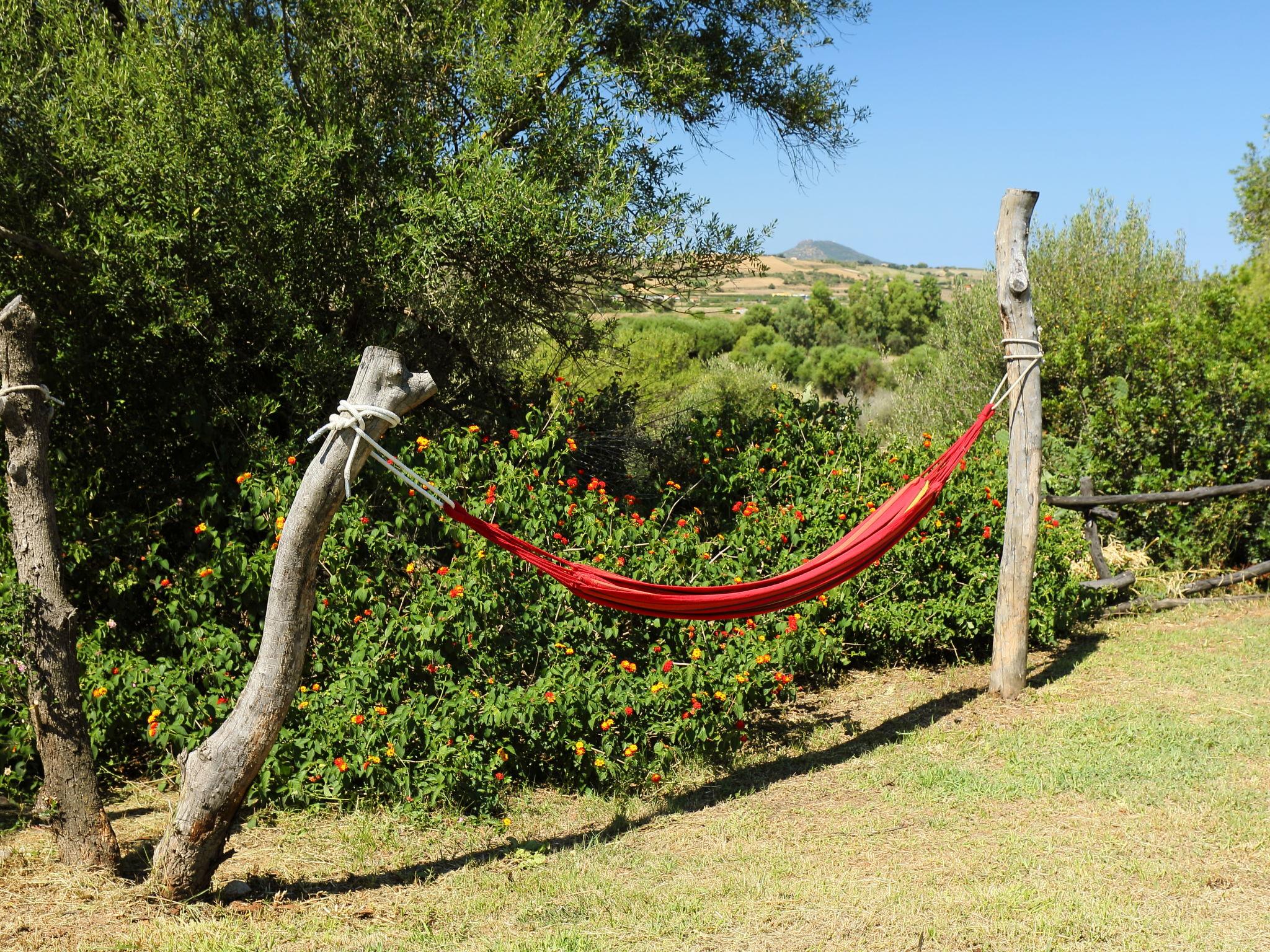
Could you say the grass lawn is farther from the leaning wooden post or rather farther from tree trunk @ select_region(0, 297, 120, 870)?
the leaning wooden post

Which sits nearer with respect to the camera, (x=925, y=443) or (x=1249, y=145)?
(x=925, y=443)

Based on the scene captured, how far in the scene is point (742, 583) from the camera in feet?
12.0

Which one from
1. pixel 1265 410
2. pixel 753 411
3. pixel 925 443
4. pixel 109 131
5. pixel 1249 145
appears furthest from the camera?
pixel 1249 145

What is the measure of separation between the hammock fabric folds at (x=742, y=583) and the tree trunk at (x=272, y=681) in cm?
41

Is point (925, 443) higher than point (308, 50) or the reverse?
the reverse

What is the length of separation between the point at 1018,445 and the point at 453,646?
264 centimetres

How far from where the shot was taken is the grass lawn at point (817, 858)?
2.80 metres

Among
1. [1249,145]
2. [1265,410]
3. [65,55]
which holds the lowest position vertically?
[1265,410]

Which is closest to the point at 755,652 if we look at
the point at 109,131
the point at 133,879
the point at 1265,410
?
the point at 133,879

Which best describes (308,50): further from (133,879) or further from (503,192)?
(133,879)

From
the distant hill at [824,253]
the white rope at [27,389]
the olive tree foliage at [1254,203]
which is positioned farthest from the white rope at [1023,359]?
the distant hill at [824,253]

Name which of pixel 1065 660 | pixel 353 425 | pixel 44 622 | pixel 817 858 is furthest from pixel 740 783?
pixel 44 622

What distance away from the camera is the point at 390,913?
3.00m

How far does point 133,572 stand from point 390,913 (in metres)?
2.00
